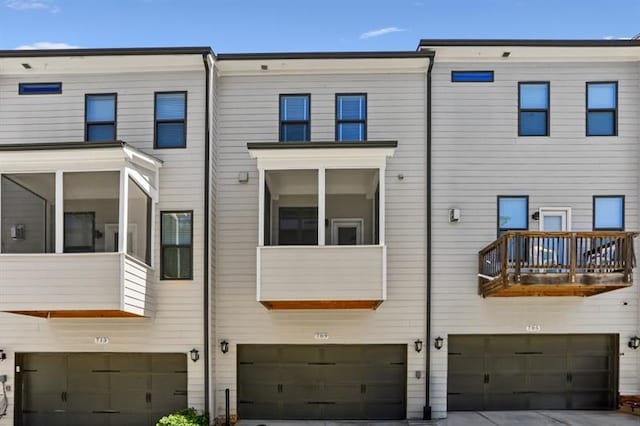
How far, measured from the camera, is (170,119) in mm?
10578

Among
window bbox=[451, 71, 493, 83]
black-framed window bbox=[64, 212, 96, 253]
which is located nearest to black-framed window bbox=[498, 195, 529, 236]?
window bbox=[451, 71, 493, 83]

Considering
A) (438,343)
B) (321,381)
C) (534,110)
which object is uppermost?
(534,110)

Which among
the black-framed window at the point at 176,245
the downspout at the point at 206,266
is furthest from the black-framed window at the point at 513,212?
the black-framed window at the point at 176,245

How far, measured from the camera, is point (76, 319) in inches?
407

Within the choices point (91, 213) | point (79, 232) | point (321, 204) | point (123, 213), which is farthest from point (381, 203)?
point (79, 232)

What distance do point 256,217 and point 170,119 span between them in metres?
2.62

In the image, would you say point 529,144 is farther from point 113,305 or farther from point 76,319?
point 76,319

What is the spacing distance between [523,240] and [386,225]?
2561 mm

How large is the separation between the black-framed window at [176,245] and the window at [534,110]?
695cm

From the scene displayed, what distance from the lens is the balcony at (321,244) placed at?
9406mm

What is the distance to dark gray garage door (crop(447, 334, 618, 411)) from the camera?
10.6m

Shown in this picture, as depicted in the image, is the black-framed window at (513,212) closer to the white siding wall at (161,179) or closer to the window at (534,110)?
the window at (534,110)

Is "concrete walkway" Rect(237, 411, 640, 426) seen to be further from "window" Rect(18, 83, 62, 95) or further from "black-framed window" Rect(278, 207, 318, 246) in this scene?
"window" Rect(18, 83, 62, 95)

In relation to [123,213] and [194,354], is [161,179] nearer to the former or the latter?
[123,213]
